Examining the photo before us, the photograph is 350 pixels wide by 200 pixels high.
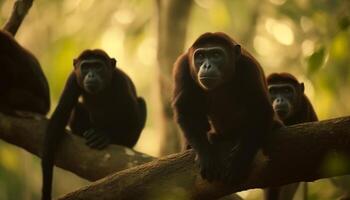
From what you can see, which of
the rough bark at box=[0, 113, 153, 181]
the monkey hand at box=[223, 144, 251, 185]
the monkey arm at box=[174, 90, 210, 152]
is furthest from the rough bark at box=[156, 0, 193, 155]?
the monkey hand at box=[223, 144, 251, 185]

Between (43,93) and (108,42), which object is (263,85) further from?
(108,42)

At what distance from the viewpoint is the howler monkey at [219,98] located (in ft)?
19.0

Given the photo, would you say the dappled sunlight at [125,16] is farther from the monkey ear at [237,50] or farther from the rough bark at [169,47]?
the monkey ear at [237,50]

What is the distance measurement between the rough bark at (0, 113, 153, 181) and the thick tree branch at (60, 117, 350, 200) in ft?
4.04

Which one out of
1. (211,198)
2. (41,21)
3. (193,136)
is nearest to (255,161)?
(211,198)

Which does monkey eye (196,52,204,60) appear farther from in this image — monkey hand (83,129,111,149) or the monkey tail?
the monkey tail

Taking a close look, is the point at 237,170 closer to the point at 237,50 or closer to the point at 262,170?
the point at 262,170

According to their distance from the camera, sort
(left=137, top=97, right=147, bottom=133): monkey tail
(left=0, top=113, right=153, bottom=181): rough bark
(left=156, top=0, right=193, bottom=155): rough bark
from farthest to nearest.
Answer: (left=156, top=0, right=193, bottom=155): rough bark → (left=137, top=97, right=147, bottom=133): monkey tail → (left=0, top=113, right=153, bottom=181): rough bark

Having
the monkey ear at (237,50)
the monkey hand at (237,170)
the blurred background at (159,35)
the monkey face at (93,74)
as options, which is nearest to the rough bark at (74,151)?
the monkey face at (93,74)

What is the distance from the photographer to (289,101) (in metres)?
7.99

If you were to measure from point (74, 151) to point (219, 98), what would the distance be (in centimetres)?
171

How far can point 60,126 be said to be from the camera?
7336mm

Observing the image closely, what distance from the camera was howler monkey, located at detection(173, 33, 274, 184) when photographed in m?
5.79

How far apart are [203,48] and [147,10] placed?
492 inches
